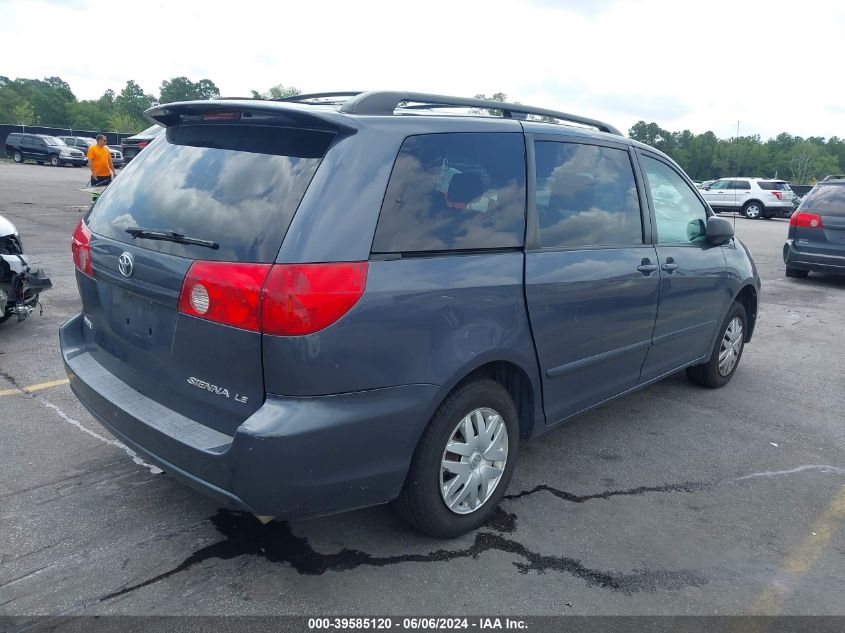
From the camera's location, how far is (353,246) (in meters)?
2.47

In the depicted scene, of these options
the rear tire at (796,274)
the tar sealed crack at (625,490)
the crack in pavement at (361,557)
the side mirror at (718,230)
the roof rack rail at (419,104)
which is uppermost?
the roof rack rail at (419,104)

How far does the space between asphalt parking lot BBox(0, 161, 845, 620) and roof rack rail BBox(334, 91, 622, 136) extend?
1.82 m

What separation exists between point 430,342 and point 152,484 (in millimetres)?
1693

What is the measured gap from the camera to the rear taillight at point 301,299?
2.33m

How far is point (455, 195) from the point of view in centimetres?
288

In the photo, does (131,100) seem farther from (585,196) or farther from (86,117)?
(585,196)

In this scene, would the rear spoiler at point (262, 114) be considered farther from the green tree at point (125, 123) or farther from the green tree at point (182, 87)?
the green tree at point (182, 87)

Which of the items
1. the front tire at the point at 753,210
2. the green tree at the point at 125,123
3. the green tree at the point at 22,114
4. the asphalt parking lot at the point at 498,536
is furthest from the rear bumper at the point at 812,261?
the green tree at the point at 22,114

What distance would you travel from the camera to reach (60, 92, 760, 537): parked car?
2398 mm

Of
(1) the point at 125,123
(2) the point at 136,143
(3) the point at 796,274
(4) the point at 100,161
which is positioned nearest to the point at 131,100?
(1) the point at 125,123

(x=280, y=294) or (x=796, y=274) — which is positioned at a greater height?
(x=280, y=294)

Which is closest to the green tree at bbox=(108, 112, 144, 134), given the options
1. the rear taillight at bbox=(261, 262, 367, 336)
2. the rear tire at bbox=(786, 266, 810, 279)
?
the rear tire at bbox=(786, 266, 810, 279)

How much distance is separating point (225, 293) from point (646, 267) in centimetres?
253

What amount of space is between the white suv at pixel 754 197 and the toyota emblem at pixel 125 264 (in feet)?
98.5
